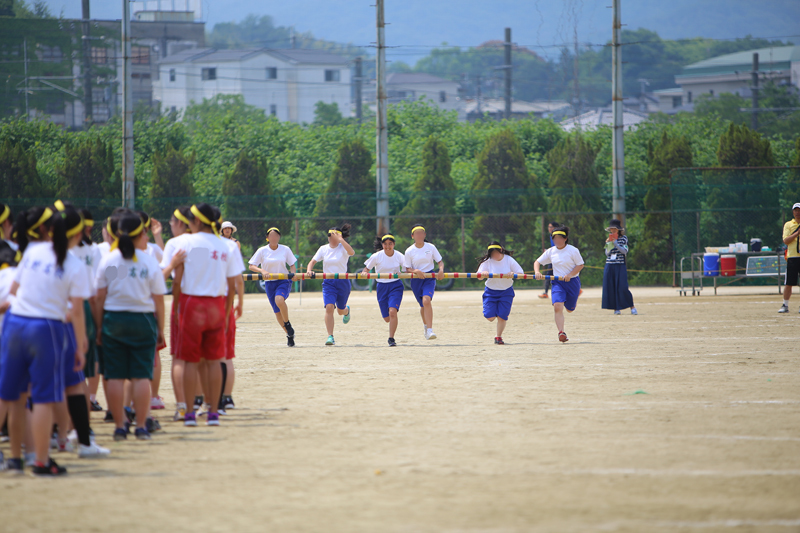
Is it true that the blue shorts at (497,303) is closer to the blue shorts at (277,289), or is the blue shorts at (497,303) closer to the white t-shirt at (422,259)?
the white t-shirt at (422,259)

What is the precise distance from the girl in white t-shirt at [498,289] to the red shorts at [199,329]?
22.2 ft

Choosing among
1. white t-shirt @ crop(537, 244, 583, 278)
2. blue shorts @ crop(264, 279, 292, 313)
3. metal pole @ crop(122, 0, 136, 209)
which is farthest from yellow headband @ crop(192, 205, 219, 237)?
metal pole @ crop(122, 0, 136, 209)

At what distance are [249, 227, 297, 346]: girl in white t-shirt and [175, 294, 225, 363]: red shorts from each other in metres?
6.22


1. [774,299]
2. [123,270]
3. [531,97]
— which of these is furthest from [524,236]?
[531,97]

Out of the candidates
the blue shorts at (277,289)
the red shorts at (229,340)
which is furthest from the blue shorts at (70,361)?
the blue shorts at (277,289)

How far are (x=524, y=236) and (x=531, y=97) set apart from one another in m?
91.1

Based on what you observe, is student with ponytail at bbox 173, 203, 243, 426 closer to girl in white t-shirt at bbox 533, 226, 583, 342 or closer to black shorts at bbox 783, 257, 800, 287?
girl in white t-shirt at bbox 533, 226, 583, 342

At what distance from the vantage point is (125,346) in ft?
24.2

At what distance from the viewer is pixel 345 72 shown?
93.6m

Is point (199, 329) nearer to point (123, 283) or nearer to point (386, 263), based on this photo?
point (123, 283)

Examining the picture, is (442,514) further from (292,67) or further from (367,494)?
(292,67)

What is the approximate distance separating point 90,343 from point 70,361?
1.06 m

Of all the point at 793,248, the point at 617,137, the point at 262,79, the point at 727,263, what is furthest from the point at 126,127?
the point at 262,79

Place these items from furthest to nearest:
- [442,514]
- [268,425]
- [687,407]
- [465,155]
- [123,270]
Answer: [465,155]
[687,407]
[268,425]
[123,270]
[442,514]
